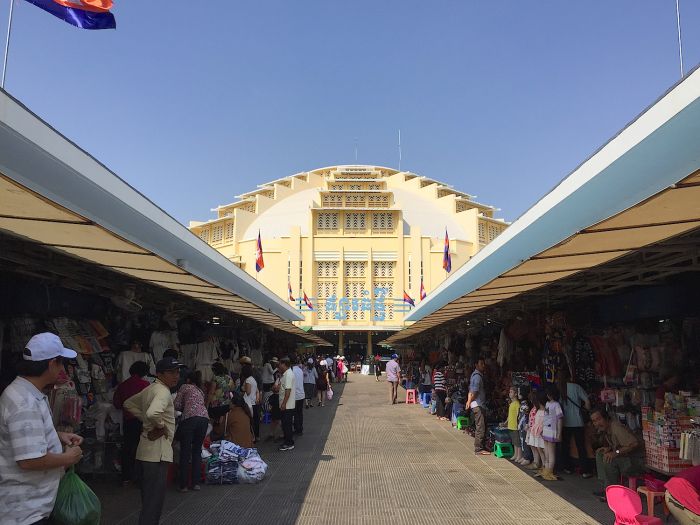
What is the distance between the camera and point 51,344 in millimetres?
2982

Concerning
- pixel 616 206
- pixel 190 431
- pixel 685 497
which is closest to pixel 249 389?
pixel 190 431

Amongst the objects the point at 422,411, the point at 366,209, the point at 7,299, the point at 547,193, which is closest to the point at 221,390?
the point at 7,299

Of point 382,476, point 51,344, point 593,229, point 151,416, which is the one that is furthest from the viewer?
point 382,476

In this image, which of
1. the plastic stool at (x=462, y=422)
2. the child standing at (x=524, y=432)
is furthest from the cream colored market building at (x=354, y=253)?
the child standing at (x=524, y=432)

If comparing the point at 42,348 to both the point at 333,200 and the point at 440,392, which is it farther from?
the point at 333,200

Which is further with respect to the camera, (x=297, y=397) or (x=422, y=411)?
(x=422, y=411)

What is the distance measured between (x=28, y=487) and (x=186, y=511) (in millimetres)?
3265

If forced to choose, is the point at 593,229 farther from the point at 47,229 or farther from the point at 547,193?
the point at 547,193

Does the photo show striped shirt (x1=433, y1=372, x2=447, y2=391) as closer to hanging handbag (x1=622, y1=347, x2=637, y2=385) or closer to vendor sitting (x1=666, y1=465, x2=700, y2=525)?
hanging handbag (x1=622, y1=347, x2=637, y2=385)

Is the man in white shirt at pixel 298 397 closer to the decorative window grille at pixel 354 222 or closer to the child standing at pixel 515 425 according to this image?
the child standing at pixel 515 425

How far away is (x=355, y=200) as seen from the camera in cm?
4731

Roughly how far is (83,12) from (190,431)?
19.0 feet

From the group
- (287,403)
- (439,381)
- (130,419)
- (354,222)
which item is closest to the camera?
(130,419)

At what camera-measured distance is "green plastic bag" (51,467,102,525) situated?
9.83ft
